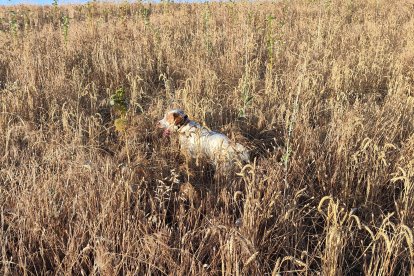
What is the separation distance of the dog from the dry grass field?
92 mm

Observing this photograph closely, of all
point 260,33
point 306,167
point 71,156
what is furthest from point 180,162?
point 260,33

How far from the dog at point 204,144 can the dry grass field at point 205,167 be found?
9 cm

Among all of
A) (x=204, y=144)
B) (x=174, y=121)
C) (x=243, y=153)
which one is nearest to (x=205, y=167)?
(x=204, y=144)

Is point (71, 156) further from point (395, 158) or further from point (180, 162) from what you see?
point (395, 158)

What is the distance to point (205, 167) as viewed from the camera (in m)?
2.19

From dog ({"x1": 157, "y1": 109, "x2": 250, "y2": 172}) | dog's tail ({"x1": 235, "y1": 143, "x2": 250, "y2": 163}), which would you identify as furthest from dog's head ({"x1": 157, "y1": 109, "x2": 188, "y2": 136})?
dog's tail ({"x1": 235, "y1": 143, "x2": 250, "y2": 163})

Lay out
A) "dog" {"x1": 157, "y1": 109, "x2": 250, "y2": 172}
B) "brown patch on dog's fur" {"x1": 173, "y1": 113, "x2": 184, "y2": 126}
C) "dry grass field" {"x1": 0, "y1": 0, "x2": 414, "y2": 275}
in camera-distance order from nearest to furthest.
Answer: "dry grass field" {"x1": 0, "y1": 0, "x2": 414, "y2": 275}
"dog" {"x1": 157, "y1": 109, "x2": 250, "y2": 172}
"brown patch on dog's fur" {"x1": 173, "y1": 113, "x2": 184, "y2": 126}

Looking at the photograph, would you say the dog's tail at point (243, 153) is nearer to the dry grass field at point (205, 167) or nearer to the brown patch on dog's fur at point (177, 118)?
the dry grass field at point (205, 167)

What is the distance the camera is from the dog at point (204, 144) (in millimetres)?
2020

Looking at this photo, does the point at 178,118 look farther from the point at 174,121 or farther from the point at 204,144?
the point at 204,144

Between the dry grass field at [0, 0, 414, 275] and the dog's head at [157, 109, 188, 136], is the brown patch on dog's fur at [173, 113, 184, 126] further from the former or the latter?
the dry grass field at [0, 0, 414, 275]

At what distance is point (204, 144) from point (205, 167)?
0.51ft

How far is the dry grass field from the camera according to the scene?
1.44m

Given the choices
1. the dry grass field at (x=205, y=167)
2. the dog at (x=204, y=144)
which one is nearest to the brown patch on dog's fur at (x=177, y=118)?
the dog at (x=204, y=144)
